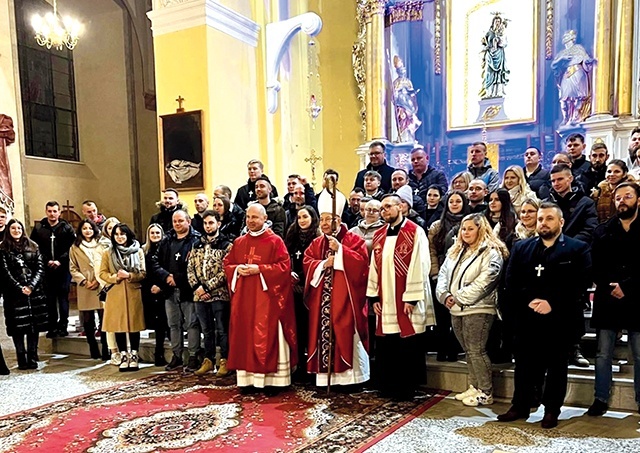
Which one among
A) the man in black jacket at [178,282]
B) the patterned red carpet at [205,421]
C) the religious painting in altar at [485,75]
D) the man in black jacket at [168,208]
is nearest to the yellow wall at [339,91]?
the religious painting in altar at [485,75]

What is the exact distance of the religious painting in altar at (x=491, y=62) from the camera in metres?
9.44

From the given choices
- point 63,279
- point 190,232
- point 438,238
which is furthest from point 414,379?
point 63,279

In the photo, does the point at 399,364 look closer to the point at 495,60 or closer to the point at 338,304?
the point at 338,304

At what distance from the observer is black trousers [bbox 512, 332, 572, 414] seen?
11.9ft

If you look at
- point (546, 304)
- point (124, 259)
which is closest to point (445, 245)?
point (546, 304)

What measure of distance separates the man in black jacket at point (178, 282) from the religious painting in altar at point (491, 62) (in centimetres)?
619

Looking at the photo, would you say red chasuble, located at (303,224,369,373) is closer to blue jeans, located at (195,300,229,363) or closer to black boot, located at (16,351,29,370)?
blue jeans, located at (195,300,229,363)

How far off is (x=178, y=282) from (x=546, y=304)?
3.28 m

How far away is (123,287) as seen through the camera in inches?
219

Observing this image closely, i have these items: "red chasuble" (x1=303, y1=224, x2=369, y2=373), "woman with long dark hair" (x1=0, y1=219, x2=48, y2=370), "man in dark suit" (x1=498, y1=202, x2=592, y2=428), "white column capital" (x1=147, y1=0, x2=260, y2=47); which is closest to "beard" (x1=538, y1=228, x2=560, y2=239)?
"man in dark suit" (x1=498, y1=202, x2=592, y2=428)

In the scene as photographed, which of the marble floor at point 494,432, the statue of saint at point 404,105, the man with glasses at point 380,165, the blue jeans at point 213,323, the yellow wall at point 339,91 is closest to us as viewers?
the marble floor at point 494,432

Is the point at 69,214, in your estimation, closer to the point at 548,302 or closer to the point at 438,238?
the point at 438,238

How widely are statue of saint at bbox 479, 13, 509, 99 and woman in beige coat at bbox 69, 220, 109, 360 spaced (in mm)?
7012

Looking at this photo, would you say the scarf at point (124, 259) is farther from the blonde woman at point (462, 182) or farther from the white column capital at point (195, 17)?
the white column capital at point (195, 17)
